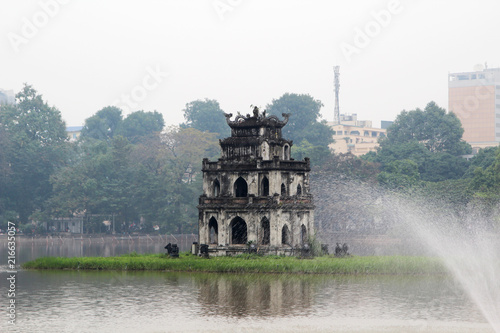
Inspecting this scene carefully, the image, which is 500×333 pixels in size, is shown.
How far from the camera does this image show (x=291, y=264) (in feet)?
213

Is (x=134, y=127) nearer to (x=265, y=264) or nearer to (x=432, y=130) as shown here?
(x=432, y=130)

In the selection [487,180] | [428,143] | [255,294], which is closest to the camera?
[255,294]

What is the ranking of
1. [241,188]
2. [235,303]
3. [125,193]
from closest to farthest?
1. [235,303]
2. [241,188]
3. [125,193]

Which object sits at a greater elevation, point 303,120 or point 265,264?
point 303,120

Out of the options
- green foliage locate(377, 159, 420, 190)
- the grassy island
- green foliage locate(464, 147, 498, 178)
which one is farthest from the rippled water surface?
green foliage locate(464, 147, 498, 178)

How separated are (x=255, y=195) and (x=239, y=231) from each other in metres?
3.88

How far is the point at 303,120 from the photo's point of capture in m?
192

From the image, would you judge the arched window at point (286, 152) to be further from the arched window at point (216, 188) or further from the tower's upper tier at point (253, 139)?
the arched window at point (216, 188)

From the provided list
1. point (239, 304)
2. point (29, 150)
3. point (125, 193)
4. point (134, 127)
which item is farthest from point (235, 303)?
point (134, 127)

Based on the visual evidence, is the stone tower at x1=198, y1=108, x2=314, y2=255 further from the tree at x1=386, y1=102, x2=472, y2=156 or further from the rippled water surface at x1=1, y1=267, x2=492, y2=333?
the tree at x1=386, y1=102, x2=472, y2=156

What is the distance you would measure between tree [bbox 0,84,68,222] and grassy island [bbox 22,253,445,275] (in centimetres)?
7552

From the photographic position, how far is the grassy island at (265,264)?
211ft

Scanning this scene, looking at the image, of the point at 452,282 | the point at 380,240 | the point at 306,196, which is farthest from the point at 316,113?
the point at 452,282

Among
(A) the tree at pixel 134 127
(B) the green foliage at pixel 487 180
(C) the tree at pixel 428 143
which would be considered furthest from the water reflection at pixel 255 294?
(A) the tree at pixel 134 127
